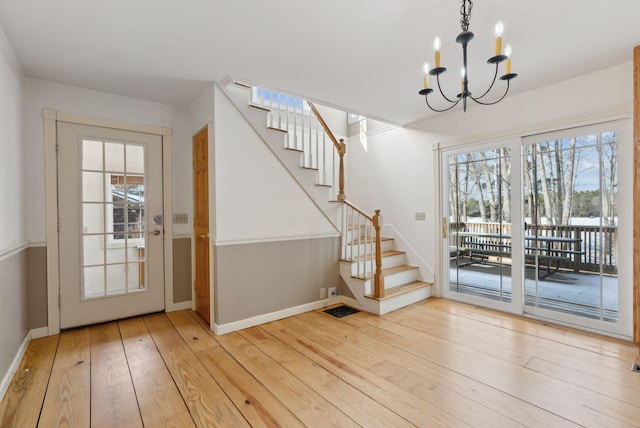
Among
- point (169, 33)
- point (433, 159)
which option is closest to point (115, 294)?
point (169, 33)

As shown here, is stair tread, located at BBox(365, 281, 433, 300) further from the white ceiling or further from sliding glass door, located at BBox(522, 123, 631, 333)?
the white ceiling

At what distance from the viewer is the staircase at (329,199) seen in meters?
3.26

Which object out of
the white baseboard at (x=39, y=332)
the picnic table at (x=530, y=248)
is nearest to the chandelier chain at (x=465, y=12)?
the picnic table at (x=530, y=248)

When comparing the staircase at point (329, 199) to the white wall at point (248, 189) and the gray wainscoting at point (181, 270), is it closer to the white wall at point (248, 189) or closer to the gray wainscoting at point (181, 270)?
the white wall at point (248, 189)

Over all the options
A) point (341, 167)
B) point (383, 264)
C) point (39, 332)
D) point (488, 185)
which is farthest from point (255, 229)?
point (488, 185)

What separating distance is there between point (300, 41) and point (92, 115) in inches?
94.6

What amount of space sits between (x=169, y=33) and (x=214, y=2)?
0.53 m

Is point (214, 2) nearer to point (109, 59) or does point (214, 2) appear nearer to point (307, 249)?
point (109, 59)

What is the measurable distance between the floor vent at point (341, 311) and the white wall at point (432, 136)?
1.36 metres

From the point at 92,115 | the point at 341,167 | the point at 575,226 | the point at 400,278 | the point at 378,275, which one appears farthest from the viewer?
the point at 400,278

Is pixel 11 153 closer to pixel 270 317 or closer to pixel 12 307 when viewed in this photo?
pixel 12 307

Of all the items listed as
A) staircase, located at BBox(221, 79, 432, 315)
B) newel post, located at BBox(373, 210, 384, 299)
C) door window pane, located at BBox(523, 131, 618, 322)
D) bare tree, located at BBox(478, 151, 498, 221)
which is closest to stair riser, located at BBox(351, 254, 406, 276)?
staircase, located at BBox(221, 79, 432, 315)

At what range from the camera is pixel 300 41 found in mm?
2299

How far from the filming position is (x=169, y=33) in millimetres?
2172
